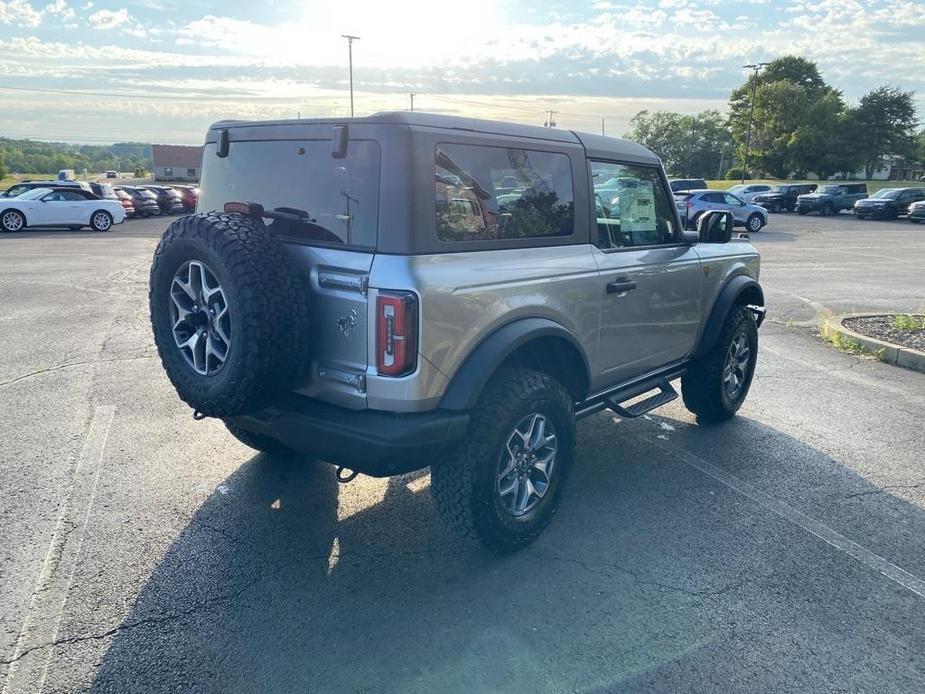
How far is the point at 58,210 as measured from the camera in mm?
22109

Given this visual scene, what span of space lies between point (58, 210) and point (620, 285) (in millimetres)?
22916

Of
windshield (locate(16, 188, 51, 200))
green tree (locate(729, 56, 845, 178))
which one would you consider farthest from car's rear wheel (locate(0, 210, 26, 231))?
green tree (locate(729, 56, 845, 178))

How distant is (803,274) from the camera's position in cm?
1486

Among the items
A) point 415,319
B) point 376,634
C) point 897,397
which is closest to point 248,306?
point 415,319

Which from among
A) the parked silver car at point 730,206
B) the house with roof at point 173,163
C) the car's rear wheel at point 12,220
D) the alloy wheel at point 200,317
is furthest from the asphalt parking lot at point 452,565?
the house with roof at point 173,163

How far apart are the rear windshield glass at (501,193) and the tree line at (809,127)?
5208 cm

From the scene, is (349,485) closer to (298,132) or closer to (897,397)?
(298,132)

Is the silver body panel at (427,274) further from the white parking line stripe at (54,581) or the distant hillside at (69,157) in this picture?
the distant hillside at (69,157)

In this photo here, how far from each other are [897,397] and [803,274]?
9425 millimetres

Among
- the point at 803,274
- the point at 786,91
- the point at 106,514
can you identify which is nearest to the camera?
the point at 106,514

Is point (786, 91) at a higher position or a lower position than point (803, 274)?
higher

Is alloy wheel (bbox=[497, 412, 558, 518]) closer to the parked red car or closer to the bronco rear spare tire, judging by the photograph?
the bronco rear spare tire

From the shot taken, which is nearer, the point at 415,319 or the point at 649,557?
the point at 415,319

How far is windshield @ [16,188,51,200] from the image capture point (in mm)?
21719
